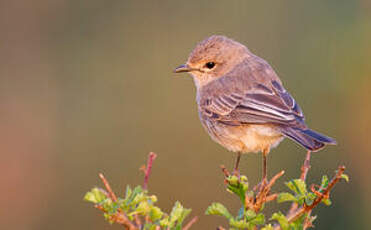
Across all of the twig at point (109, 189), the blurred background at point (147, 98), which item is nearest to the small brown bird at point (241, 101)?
the twig at point (109, 189)

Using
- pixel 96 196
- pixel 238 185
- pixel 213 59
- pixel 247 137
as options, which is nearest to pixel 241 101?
pixel 247 137

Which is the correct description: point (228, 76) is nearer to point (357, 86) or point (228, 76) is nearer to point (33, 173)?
point (357, 86)

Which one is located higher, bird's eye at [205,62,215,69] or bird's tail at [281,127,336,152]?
bird's eye at [205,62,215,69]

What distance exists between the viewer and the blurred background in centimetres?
747

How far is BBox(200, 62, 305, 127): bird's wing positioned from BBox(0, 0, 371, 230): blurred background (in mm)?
2405

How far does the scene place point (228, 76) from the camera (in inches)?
205

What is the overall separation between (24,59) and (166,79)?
92.5 inches

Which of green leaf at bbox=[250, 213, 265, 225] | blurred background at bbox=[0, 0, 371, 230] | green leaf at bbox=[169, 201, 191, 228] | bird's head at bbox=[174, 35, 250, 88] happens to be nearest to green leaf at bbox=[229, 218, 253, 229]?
green leaf at bbox=[250, 213, 265, 225]

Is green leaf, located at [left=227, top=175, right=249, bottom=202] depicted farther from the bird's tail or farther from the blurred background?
the blurred background

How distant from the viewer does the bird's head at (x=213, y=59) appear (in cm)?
525

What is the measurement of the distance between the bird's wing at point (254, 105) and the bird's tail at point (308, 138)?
0.11 m

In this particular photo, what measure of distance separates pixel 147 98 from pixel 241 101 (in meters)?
4.19

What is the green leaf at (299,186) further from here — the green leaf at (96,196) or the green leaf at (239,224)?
the green leaf at (96,196)

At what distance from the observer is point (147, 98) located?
29.2 feet
